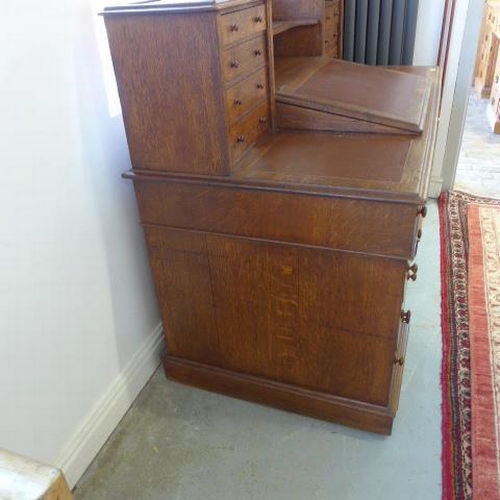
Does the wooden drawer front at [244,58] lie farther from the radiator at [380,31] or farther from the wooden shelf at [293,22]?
the radiator at [380,31]

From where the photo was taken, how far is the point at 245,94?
1236mm

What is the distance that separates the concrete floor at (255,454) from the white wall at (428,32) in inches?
65.2

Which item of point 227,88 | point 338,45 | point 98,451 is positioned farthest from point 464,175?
point 98,451

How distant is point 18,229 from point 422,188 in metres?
0.91

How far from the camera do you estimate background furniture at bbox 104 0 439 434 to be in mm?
1105

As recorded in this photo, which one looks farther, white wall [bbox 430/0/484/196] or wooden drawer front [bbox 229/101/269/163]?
white wall [bbox 430/0/484/196]

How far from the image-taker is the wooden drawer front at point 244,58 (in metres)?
1.12

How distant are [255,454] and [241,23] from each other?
1.17 m

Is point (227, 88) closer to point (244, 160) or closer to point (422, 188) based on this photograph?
point (244, 160)

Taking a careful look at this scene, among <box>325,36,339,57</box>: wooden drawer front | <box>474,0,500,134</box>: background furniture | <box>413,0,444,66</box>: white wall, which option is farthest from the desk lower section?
<box>474,0,500,134</box>: background furniture

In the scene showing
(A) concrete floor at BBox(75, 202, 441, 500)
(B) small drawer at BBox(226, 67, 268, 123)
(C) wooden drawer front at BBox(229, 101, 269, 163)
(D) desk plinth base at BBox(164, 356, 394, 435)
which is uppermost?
(B) small drawer at BBox(226, 67, 268, 123)

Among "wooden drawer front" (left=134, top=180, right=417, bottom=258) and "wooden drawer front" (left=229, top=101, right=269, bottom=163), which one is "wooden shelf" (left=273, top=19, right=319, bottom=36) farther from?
"wooden drawer front" (left=134, top=180, right=417, bottom=258)

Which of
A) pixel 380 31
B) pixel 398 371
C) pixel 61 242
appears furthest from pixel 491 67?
pixel 61 242

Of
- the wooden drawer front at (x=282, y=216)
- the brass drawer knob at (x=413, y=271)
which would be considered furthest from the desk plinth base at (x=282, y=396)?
the wooden drawer front at (x=282, y=216)
